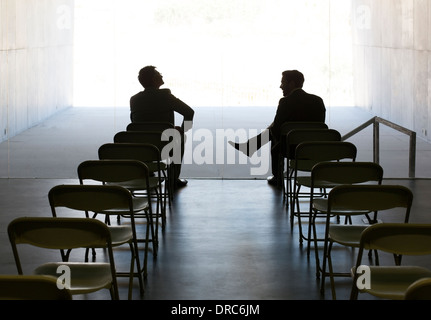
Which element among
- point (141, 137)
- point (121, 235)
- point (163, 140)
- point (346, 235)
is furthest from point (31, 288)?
point (163, 140)

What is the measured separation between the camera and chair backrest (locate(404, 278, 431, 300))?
2.71 meters

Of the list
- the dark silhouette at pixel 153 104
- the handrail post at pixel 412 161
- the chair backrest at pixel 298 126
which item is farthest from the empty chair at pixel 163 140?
the handrail post at pixel 412 161

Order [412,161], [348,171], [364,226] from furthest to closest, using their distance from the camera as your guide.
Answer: [412,161]
[348,171]
[364,226]

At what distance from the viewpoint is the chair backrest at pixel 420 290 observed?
8.89 feet

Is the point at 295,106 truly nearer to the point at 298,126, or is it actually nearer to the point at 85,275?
the point at 298,126

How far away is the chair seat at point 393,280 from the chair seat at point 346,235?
55 cm

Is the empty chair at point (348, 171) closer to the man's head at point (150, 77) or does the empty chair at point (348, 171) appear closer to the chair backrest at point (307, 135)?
the chair backrest at point (307, 135)

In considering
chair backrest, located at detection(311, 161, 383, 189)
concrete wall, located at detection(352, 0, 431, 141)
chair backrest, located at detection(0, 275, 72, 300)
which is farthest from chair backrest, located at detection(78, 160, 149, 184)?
concrete wall, located at detection(352, 0, 431, 141)

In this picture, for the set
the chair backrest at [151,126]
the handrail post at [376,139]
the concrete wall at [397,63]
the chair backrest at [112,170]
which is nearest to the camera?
the chair backrest at [112,170]

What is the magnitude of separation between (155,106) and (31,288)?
5.65 metres

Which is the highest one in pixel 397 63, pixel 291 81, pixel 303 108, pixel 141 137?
pixel 397 63

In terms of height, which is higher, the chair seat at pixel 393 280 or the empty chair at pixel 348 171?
the empty chair at pixel 348 171

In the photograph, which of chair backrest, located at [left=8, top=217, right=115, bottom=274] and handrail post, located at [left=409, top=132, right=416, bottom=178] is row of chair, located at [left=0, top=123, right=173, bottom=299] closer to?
chair backrest, located at [left=8, top=217, right=115, bottom=274]

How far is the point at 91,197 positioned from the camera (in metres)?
4.27
